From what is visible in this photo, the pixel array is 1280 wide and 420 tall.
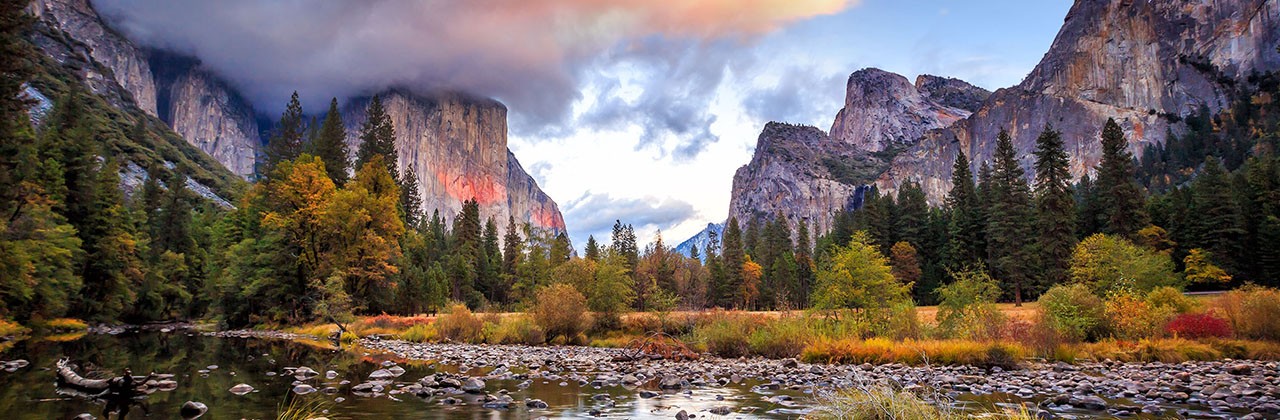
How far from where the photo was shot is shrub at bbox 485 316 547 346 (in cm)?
2920

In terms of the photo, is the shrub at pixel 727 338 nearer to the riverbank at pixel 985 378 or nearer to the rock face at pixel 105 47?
the riverbank at pixel 985 378

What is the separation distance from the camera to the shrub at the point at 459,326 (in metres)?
31.5

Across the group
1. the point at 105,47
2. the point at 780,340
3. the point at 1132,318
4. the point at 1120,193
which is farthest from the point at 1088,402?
the point at 105,47

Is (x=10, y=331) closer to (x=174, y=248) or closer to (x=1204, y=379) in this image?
(x=174, y=248)

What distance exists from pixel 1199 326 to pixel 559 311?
24284mm

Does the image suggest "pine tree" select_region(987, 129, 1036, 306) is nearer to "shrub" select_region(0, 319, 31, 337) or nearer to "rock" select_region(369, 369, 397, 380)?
"rock" select_region(369, 369, 397, 380)

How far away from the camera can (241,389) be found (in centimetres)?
1219

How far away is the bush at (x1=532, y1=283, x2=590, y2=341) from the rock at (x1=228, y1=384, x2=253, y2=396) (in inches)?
653

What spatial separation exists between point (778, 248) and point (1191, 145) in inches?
4217

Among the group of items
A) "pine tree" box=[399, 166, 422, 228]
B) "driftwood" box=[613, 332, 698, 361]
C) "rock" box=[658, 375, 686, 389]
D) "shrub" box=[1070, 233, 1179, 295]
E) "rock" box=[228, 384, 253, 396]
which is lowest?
"driftwood" box=[613, 332, 698, 361]

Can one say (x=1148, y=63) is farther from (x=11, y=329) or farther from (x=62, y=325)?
(x=11, y=329)

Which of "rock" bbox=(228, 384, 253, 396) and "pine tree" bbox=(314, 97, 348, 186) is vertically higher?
"pine tree" bbox=(314, 97, 348, 186)

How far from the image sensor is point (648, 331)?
2989cm

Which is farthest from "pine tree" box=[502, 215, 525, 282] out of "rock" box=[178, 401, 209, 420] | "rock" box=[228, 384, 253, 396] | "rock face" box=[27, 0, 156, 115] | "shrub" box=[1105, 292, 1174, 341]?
"rock face" box=[27, 0, 156, 115]
